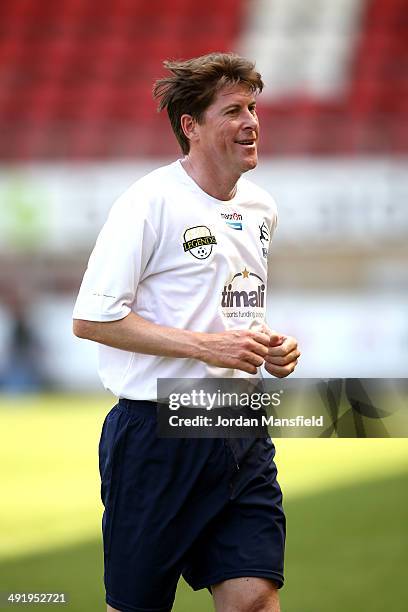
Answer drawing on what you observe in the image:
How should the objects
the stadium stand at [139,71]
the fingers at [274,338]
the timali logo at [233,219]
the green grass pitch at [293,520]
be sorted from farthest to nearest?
the stadium stand at [139,71] < the green grass pitch at [293,520] < the timali logo at [233,219] < the fingers at [274,338]

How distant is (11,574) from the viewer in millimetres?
5297

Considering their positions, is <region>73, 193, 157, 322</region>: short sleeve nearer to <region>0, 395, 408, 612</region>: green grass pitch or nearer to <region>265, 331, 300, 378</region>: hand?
<region>265, 331, 300, 378</region>: hand

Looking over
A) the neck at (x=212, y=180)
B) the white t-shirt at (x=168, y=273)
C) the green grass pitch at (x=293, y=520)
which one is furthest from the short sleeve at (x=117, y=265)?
the green grass pitch at (x=293, y=520)

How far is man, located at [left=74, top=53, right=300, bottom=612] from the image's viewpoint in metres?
2.99

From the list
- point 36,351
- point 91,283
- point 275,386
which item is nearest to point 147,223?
point 91,283

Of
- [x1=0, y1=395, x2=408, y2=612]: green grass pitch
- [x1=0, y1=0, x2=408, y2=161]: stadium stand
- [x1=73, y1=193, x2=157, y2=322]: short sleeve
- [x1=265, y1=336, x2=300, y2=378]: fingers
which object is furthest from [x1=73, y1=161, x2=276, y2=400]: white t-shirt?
[x1=0, y1=0, x2=408, y2=161]: stadium stand

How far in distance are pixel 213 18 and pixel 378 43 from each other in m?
2.95

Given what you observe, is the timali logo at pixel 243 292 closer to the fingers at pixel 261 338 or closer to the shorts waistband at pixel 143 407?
the fingers at pixel 261 338

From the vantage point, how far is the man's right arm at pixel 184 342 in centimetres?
292

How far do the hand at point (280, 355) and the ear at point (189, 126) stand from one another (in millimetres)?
610

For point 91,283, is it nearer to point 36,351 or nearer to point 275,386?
point 275,386

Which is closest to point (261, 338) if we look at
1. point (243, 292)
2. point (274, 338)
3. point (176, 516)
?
point (274, 338)

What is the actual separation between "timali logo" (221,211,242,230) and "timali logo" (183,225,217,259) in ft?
0.29

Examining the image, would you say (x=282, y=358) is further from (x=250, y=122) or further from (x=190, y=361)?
(x=250, y=122)
